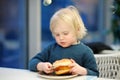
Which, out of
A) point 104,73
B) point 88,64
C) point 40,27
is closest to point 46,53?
point 88,64

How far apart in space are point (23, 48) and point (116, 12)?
96cm

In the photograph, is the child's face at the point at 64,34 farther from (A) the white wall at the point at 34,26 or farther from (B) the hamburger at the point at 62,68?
(A) the white wall at the point at 34,26

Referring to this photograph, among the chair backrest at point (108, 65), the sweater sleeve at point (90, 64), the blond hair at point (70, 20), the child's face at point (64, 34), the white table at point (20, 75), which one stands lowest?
the chair backrest at point (108, 65)

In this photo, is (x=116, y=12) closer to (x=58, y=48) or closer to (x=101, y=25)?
(x=101, y=25)

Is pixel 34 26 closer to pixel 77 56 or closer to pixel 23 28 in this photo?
pixel 23 28

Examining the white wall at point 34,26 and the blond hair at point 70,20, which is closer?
the blond hair at point 70,20

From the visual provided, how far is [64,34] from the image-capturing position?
1.01 meters

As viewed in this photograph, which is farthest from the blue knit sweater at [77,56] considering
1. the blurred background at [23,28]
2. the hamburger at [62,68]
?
the blurred background at [23,28]

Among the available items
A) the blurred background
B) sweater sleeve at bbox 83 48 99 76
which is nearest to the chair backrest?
sweater sleeve at bbox 83 48 99 76

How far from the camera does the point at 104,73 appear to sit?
1.44 metres

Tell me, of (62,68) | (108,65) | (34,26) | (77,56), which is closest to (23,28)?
(34,26)

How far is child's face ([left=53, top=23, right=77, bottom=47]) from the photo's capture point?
1.00m

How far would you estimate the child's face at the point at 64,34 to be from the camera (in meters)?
1.00

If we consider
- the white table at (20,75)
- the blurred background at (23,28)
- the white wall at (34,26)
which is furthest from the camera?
the white wall at (34,26)
